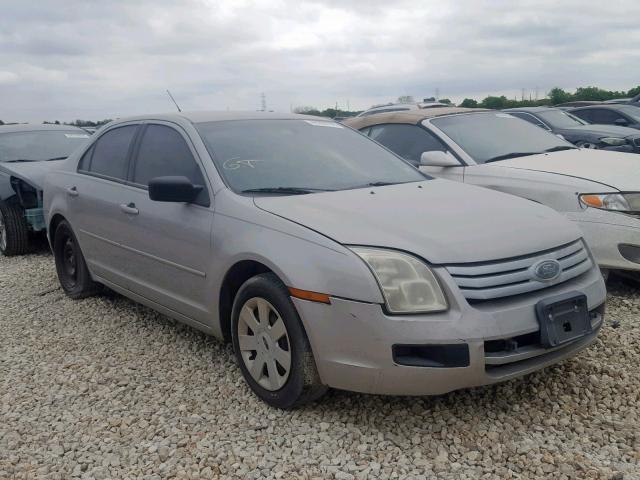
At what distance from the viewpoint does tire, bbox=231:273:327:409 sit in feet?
10.1

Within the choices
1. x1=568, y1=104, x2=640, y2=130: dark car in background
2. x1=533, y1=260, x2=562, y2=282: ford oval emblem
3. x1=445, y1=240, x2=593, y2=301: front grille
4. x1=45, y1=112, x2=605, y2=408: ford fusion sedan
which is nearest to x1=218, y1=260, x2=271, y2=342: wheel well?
x1=45, y1=112, x2=605, y2=408: ford fusion sedan

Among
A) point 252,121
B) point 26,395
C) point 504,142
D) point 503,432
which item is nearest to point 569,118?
point 504,142

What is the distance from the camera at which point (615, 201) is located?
4625mm

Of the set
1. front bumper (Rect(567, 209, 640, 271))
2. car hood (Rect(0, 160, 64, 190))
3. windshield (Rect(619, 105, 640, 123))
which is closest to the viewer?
front bumper (Rect(567, 209, 640, 271))

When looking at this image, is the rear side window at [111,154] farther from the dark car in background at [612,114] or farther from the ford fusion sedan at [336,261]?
the dark car in background at [612,114]

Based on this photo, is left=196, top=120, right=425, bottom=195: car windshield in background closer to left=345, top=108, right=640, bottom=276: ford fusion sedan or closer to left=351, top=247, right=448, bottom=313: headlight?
left=351, top=247, right=448, bottom=313: headlight

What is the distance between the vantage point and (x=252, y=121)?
14.3 ft

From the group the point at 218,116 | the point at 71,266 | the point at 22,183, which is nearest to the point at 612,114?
the point at 218,116

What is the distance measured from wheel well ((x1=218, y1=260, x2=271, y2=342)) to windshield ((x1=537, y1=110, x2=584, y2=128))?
317 inches

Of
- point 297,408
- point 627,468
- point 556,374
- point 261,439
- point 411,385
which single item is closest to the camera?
point 627,468

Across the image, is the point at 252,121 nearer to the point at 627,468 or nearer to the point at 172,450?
the point at 172,450

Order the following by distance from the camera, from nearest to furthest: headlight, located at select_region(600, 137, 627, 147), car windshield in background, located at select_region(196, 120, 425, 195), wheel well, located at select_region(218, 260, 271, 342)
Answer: wheel well, located at select_region(218, 260, 271, 342)
car windshield in background, located at select_region(196, 120, 425, 195)
headlight, located at select_region(600, 137, 627, 147)

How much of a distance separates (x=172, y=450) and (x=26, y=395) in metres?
1.23

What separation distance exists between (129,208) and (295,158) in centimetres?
119
